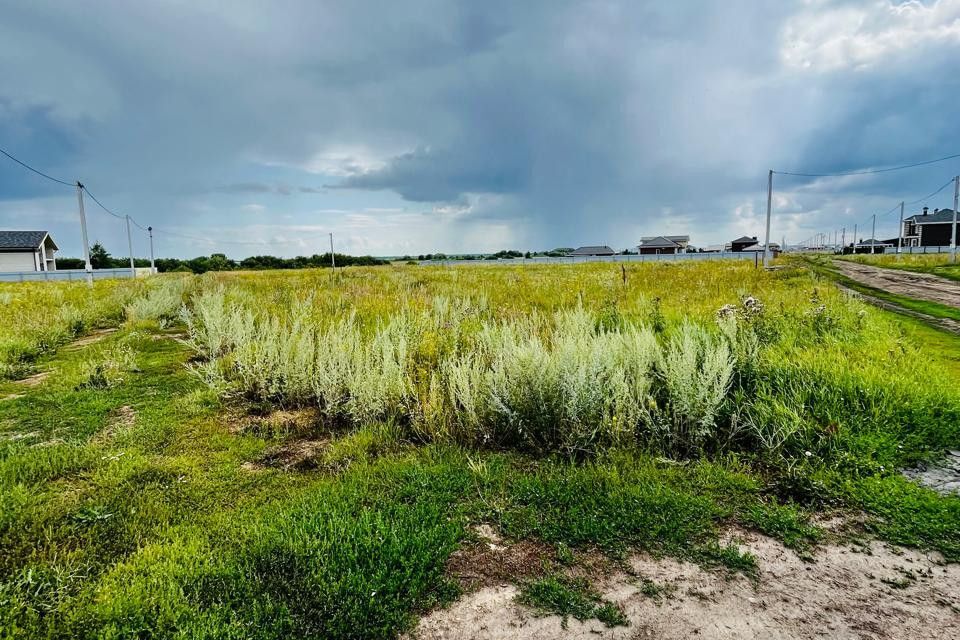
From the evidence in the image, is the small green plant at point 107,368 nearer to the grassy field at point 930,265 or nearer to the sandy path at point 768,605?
the sandy path at point 768,605

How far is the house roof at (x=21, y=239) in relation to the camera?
5047 centimetres

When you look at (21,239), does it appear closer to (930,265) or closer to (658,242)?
(930,265)

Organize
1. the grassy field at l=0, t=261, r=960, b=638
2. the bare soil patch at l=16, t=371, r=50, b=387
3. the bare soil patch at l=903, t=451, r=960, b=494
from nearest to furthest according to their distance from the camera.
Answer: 1. the grassy field at l=0, t=261, r=960, b=638
2. the bare soil patch at l=903, t=451, r=960, b=494
3. the bare soil patch at l=16, t=371, r=50, b=387

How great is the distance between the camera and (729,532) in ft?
9.83

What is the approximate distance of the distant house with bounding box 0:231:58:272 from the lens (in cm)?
5053

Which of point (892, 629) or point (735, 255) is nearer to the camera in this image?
point (892, 629)

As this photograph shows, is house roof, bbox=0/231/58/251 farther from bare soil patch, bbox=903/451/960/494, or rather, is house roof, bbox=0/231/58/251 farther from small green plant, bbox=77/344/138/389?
bare soil patch, bbox=903/451/960/494

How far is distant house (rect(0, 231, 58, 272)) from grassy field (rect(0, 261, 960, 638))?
2449 inches

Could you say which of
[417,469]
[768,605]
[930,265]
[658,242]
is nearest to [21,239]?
[417,469]

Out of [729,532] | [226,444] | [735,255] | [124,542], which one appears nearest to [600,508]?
[729,532]

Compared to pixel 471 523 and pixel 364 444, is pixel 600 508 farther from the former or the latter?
pixel 364 444

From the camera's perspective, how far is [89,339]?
1009cm

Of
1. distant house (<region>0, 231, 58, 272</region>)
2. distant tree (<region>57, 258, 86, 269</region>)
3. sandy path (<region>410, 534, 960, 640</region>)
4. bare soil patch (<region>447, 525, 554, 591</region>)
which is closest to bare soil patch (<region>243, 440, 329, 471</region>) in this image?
bare soil patch (<region>447, 525, 554, 591</region>)

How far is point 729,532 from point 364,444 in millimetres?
3081
